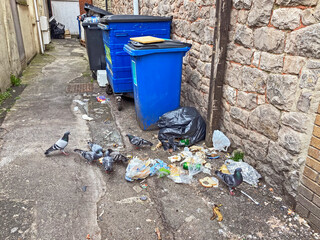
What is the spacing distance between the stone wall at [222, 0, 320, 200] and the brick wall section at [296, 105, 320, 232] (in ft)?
0.25

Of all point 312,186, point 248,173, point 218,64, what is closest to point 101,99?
point 218,64

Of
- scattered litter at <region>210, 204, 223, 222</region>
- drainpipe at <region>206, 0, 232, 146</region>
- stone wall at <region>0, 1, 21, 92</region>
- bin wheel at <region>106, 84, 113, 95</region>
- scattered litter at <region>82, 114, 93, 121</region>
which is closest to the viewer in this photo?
scattered litter at <region>210, 204, 223, 222</region>

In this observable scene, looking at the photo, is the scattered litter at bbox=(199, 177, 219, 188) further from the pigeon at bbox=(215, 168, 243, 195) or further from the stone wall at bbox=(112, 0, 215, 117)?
the stone wall at bbox=(112, 0, 215, 117)

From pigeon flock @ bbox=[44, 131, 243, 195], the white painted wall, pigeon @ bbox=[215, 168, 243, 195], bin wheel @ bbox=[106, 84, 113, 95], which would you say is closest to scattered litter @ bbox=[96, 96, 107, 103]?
bin wheel @ bbox=[106, 84, 113, 95]

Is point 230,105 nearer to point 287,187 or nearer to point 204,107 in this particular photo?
point 204,107

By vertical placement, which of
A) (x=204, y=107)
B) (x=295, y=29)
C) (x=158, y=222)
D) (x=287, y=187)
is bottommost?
Result: (x=158, y=222)

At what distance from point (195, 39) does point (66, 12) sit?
18.0m

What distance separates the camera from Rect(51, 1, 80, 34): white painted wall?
1879cm

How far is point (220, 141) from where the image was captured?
351cm

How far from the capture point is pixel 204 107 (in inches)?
156

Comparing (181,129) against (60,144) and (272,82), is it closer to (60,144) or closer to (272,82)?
(272,82)

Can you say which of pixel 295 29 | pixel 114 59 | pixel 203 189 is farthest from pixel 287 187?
pixel 114 59

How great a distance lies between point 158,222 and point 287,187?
1343mm

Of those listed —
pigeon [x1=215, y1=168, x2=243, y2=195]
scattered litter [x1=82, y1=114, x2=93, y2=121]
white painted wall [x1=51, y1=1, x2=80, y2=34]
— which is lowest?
scattered litter [x1=82, y1=114, x2=93, y2=121]
